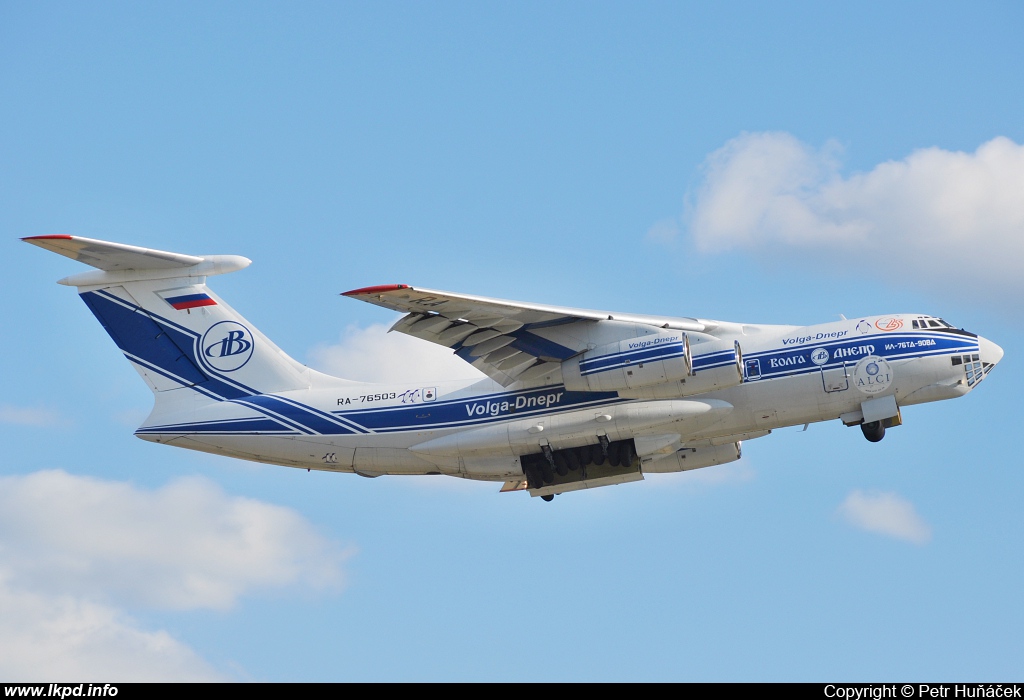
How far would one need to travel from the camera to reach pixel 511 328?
48.1ft

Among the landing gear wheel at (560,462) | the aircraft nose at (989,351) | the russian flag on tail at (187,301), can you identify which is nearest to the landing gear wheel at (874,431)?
the aircraft nose at (989,351)

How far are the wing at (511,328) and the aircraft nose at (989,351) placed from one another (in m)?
3.12

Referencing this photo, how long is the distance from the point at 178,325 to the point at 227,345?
0.68 meters

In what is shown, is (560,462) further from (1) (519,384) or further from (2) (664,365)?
(2) (664,365)

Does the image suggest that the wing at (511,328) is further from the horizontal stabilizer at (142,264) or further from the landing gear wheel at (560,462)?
the horizontal stabilizer at (142,264)

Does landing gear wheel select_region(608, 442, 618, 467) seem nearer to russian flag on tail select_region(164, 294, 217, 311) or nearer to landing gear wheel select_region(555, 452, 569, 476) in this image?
landing gear wheel select_region(555, 452, 569, 476)

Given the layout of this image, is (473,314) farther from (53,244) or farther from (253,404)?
(53,244)

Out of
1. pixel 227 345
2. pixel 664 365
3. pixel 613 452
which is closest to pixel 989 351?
pixel 664 365

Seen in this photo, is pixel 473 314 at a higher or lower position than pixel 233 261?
lower

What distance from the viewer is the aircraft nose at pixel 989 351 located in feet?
48.2

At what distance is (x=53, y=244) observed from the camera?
15281 millimetres

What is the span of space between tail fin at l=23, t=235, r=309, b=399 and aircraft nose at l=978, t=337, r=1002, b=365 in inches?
316
